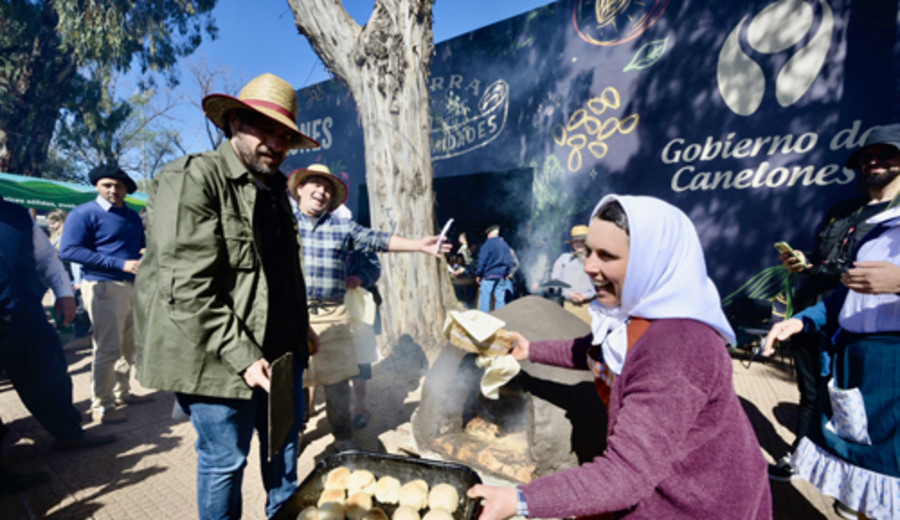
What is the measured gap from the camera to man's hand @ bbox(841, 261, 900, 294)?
177 cm

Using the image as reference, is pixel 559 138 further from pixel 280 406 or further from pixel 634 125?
pixel 280 406

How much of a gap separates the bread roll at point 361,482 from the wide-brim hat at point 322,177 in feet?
7.17

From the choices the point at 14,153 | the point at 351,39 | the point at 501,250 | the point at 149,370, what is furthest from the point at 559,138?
the point at 14,153

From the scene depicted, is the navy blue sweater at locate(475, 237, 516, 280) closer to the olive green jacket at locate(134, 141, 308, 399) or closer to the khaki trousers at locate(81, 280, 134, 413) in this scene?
the khaki trousers at locate(81, 280, 134, 413)

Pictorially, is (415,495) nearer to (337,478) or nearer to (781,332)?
(337,478)

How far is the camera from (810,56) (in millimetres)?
5676

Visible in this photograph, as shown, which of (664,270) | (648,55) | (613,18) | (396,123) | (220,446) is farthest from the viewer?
(613,18)

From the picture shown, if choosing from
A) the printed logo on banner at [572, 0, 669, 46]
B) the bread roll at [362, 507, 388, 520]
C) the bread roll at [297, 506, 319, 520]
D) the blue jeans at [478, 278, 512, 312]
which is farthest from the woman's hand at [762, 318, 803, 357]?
the printed logo on banner at [572, 0, 669, 46]

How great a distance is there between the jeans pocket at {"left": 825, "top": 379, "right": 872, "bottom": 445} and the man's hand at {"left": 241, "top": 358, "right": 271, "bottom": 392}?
288 centimetres

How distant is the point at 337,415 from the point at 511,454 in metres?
1.60

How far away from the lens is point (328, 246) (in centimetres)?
320

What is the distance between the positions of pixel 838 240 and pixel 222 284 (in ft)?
14.7

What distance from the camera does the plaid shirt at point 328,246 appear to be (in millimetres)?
3189

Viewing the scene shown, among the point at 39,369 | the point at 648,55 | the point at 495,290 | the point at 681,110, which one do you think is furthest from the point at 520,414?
the point at 648,55
